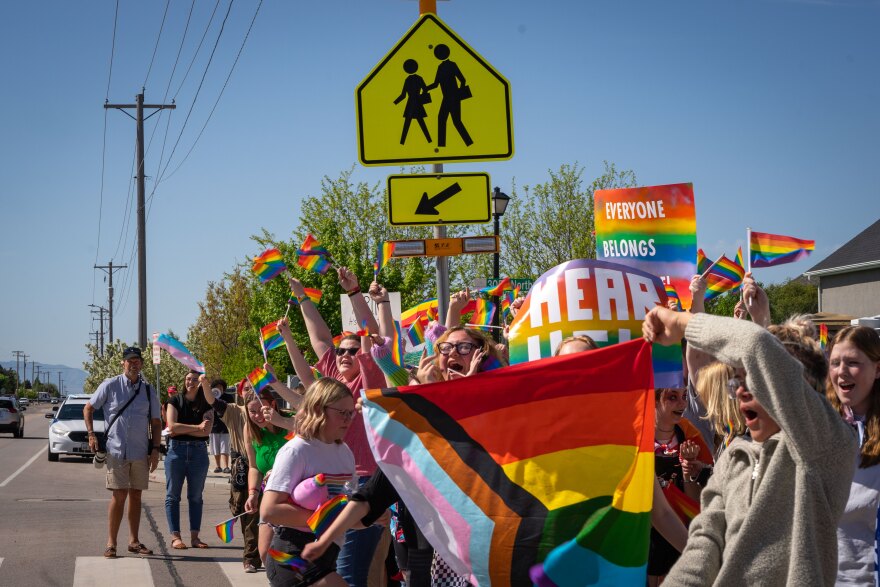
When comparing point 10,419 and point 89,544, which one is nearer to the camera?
point 89,544

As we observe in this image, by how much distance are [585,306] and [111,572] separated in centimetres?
580

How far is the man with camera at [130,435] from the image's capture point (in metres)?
10.7

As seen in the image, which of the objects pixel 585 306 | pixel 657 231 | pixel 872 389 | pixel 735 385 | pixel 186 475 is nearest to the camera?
pixel 735 385

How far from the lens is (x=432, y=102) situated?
6.19 metres

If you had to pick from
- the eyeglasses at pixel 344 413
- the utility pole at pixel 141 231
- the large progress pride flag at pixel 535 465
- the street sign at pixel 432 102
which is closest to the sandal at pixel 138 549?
the street sign at pixel 432 102

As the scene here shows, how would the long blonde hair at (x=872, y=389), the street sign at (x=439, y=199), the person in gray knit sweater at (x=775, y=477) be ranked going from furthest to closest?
the street sign at (x=439, y=199)
the long blonde hair at (x=872, y=389)
the person in gray knit sweater at (x=775, y=477)

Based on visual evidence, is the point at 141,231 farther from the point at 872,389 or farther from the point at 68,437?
the point at 872,389

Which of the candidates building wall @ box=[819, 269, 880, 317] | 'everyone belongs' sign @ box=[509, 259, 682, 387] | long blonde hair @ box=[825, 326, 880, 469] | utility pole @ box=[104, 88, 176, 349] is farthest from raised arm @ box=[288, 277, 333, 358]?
building wall @ box=[819, 269, 880, 317]

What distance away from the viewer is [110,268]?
72.2 metres

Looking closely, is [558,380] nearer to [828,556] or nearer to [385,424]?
[385,424]

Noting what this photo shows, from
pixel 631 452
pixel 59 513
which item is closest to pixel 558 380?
pixel 631 452

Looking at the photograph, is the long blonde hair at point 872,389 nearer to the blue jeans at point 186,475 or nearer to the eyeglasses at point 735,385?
the eyeglasses at point 735,385

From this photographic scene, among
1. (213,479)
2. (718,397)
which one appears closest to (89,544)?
(718,397)

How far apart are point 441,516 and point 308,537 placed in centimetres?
110
